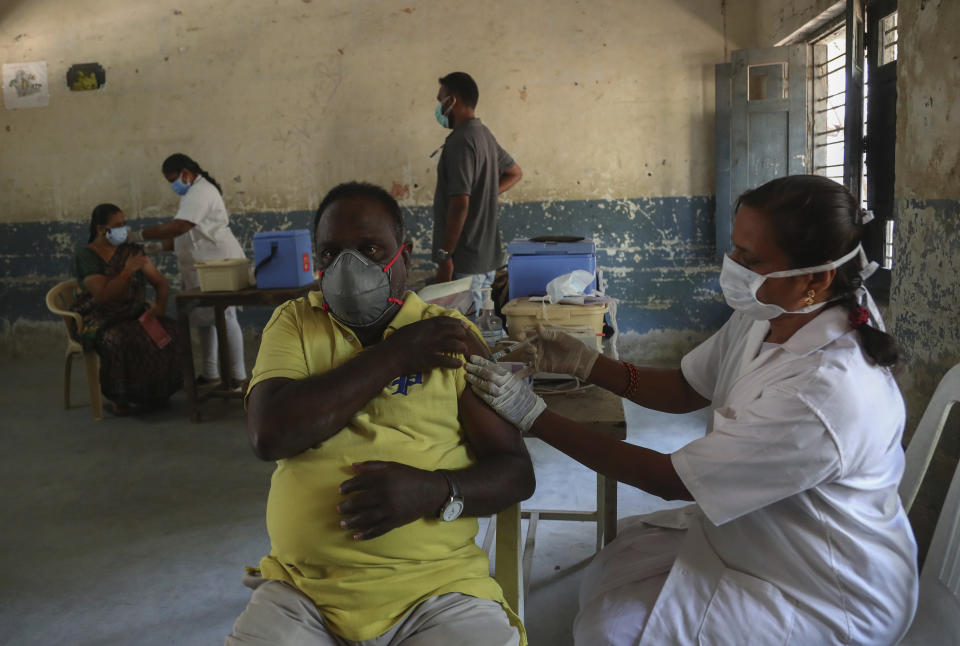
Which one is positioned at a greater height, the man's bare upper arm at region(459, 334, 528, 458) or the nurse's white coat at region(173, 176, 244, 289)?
the nurse's white coat at region(173, 176, 244, 289)

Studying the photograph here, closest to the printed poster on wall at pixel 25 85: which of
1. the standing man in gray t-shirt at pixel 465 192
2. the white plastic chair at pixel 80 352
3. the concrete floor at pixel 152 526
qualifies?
the white plastic chair at pixel 80 352

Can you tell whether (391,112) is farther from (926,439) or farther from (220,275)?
(926,439)

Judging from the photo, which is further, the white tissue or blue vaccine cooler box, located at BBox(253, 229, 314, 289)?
blue vaccine cooler box, located at BBox(253, 229, 314, 289)

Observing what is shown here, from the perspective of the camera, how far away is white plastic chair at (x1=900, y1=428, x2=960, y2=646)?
4.12 feet

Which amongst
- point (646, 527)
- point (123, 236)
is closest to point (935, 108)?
point (646, 527)

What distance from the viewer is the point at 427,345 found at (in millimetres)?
1261

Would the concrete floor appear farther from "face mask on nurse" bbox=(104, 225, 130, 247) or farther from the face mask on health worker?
the face mask on health worker

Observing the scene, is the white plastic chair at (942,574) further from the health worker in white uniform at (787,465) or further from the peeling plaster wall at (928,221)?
the peeling plaster wall at (928,221)

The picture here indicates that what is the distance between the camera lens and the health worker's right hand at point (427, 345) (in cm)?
125

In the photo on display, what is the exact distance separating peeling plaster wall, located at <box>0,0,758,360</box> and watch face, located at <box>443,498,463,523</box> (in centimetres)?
421

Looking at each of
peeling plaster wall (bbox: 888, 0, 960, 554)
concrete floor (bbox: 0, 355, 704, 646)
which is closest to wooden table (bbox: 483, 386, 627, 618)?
concrete floor (bbox: 0, 355, 704, 646)

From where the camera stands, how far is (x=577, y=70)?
16.5 feet

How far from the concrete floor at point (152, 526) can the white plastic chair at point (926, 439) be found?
95 cm

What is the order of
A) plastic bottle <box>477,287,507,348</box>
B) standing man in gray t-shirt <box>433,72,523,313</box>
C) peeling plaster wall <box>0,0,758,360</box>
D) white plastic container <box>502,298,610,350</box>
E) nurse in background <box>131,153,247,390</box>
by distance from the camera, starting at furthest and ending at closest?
peeling plaster wall <box>0,0,758,360</box>, nurse in background <box>131,153,247,390</box>, standing man in gray t-shirt <box>433,72,523,313</box>, plastic bottle <box>477,287,507,348</box>, white plastic container <box>502,298,610,350</box>
